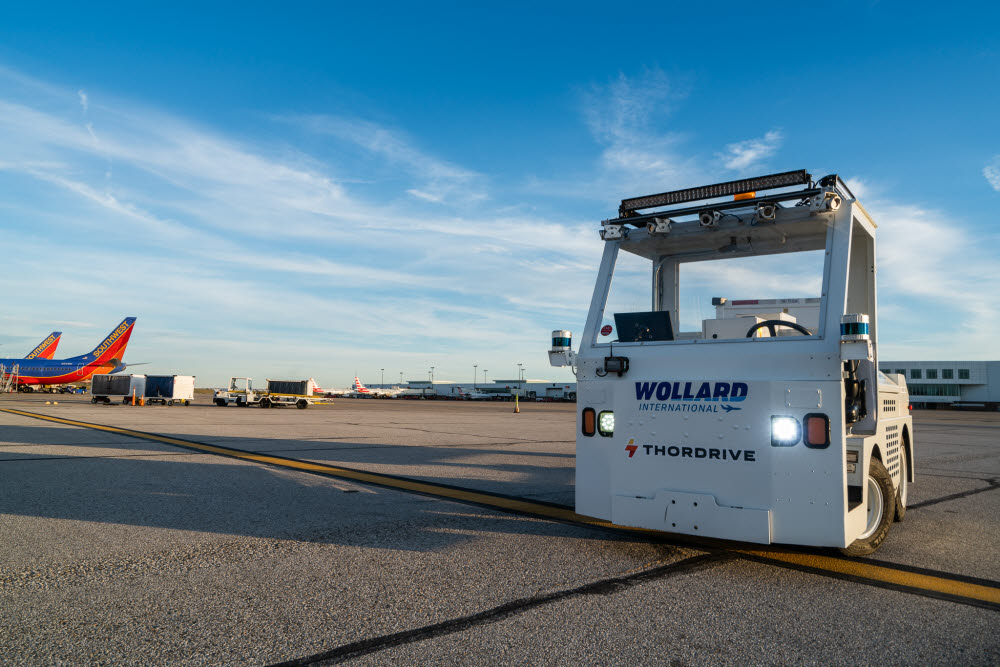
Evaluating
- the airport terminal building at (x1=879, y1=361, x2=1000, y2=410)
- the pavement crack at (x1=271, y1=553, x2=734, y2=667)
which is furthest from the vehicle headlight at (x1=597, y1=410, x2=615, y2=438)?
the airport terminal building at (x1=879, y1=361, x2=1000, y2=410)

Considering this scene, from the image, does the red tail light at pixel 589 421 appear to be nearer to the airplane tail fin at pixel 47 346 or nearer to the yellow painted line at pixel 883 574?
the yellow painted line at pixel 883 574

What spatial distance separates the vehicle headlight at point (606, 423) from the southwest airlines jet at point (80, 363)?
64.1m

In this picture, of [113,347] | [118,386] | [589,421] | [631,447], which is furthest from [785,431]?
[113,347]

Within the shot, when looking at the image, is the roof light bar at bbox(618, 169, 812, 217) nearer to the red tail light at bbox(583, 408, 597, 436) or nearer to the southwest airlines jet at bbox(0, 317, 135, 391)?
the red tail light at bbox(583, 408, 597, 436)

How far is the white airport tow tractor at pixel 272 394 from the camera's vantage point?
1485 inches

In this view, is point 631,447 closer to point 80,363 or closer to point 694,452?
point 694,452

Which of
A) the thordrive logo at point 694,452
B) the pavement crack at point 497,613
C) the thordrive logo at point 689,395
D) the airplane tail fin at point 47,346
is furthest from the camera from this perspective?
the airplane tail fin at point 47,346

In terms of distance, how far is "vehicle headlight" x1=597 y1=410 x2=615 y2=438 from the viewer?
4.58 metres

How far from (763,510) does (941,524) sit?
3172 mm

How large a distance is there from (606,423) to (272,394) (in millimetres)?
36246

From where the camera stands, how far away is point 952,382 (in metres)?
74.2

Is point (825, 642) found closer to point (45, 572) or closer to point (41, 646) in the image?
point (41, 646)

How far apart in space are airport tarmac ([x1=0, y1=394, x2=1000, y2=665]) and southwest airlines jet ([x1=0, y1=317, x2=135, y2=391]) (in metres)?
59.3

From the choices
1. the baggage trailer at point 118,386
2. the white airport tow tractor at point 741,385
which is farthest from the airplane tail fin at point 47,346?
the white airport tow tractor at point 741,385
